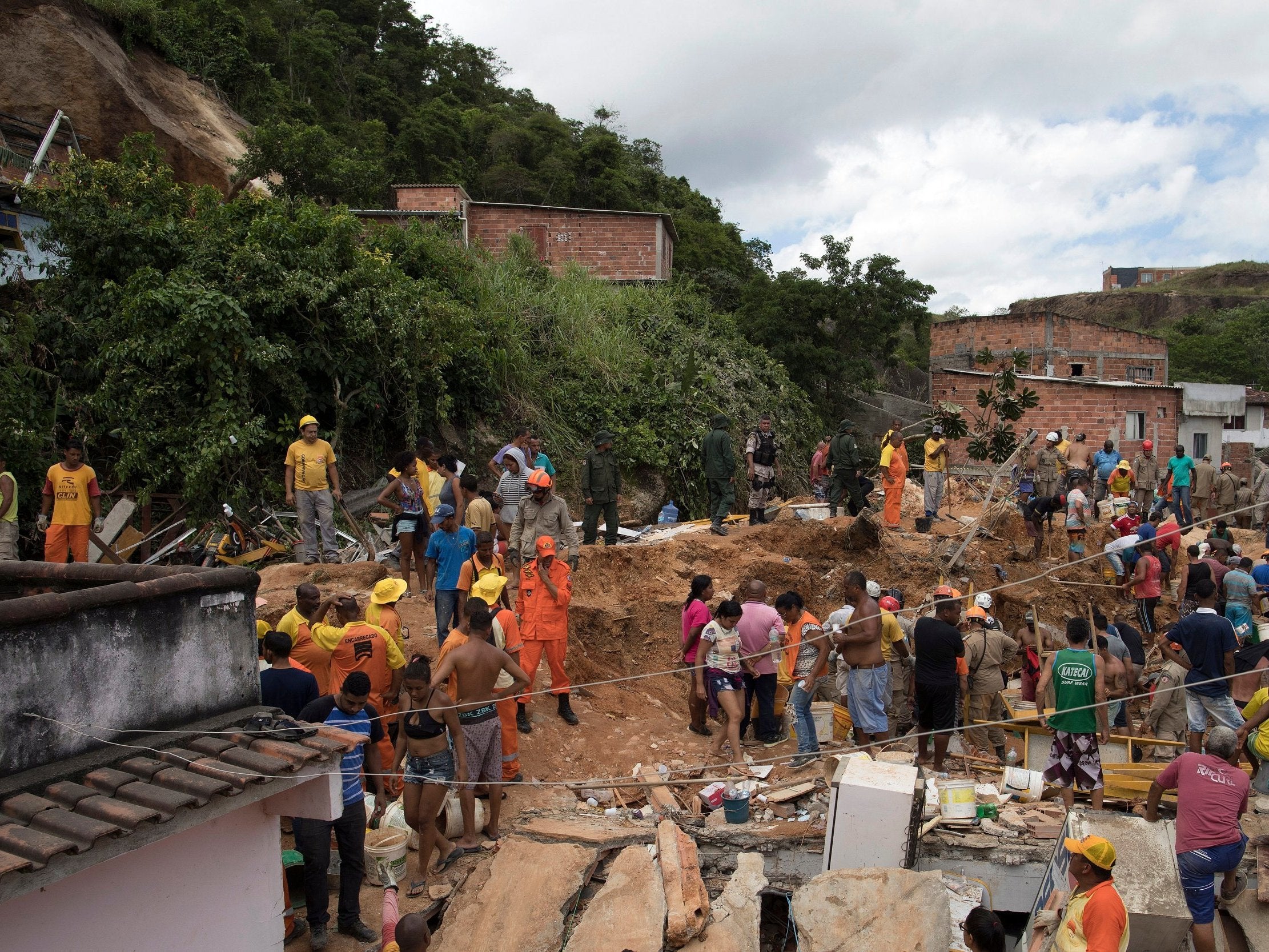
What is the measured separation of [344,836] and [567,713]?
300cm

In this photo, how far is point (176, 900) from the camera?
4.40 m

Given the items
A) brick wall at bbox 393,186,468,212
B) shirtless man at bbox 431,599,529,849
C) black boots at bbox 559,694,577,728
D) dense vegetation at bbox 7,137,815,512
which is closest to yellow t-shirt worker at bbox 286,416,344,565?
dense vegetation at bbox 7,137,815,512

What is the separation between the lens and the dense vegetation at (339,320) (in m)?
11.8

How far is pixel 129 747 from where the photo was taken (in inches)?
167

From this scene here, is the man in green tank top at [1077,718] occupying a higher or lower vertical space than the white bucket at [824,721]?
higher

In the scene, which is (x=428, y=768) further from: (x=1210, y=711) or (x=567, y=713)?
(x=1210, y=711)

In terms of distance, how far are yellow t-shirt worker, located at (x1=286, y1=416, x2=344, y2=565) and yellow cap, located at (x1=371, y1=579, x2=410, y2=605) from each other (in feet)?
10.7

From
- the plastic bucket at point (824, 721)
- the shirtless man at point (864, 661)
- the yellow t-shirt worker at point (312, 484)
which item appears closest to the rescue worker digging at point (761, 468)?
the plastic bucket at point (824, 721)

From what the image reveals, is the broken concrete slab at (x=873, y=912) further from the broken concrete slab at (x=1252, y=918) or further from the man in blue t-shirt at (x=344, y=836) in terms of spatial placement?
the man in blue t-shirt at (x=344, y=836)

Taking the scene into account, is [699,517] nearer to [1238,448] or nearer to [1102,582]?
[1102,582]

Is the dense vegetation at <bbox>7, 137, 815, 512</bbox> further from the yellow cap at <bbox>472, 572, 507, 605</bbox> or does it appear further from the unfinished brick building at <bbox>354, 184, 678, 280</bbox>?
the yellow cap at <bbox>472, 572, 507, 605</bbox>

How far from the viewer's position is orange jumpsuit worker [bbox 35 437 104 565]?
925 cm

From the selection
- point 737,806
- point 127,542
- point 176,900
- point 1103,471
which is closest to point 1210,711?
point 737,806

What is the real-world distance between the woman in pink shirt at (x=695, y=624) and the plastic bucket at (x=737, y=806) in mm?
1242
